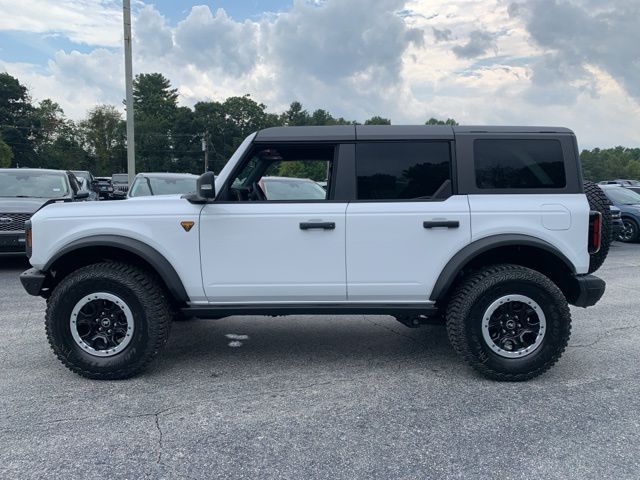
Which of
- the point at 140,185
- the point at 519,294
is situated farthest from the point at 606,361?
the point at 140,185

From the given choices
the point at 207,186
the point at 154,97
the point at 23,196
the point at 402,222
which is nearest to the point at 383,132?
the point at 402,222

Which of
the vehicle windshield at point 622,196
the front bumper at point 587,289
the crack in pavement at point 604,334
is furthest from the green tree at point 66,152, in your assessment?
the front bumper at point 587,289

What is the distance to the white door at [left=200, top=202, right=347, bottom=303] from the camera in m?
3.88

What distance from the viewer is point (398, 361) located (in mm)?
4387

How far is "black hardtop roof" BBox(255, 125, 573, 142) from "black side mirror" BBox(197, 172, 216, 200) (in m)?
0.53

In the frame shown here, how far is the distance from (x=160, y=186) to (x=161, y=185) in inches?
1.8

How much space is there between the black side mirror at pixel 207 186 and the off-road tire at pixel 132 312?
829 millimetres

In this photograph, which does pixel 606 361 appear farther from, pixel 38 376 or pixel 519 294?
pixel 38 376

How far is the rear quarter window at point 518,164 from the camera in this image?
13.0ft

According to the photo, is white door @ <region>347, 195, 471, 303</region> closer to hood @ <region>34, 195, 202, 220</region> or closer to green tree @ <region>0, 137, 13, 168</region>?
hood @ <region>34, 195, 202, 220</region>

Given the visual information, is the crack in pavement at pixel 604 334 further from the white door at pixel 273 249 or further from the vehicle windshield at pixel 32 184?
the vehicle windshield at pixel 32 184

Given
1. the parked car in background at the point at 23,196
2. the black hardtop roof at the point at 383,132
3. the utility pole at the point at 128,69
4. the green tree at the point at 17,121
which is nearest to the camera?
the black hardtop roof at the point at 383,132

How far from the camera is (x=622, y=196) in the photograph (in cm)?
1395

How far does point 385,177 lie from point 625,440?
2310 millimetres
